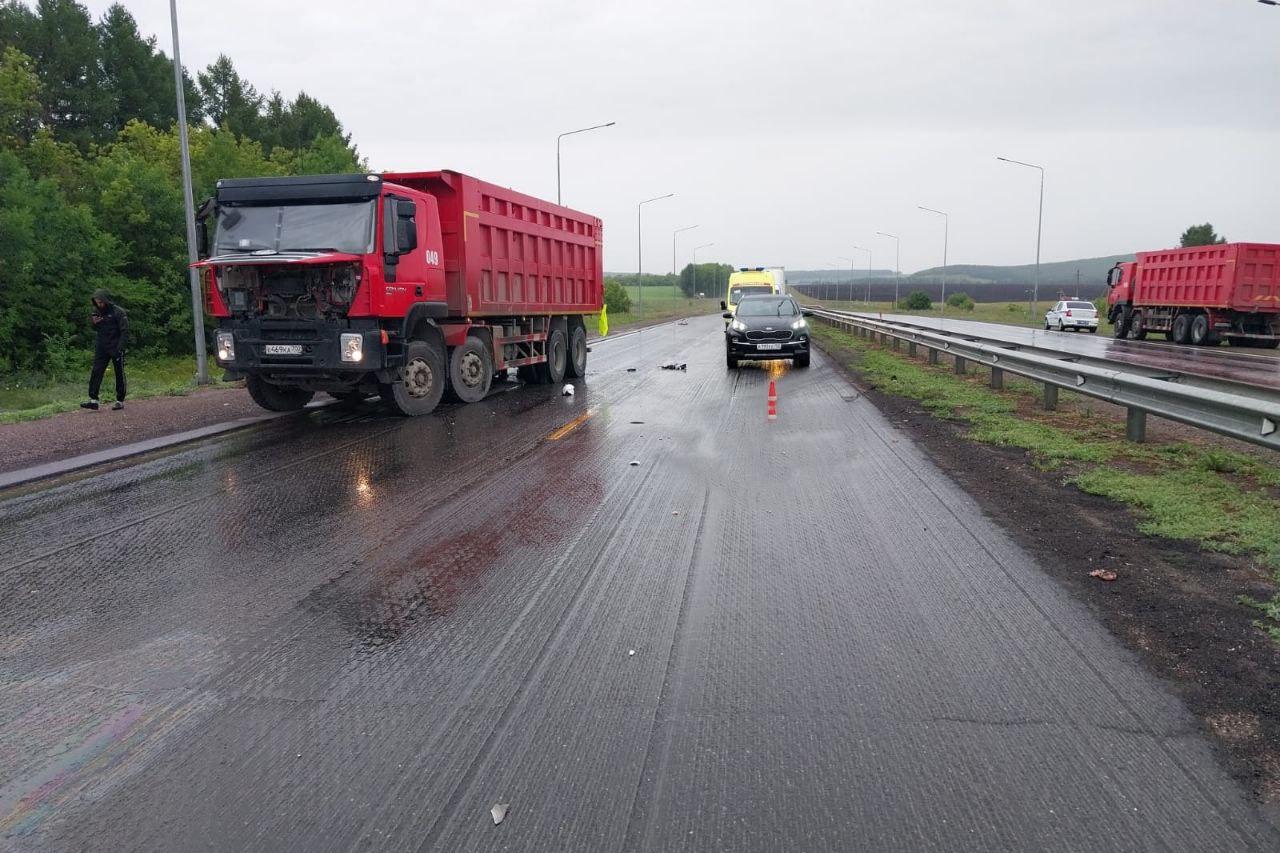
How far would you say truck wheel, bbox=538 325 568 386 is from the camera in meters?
17.8

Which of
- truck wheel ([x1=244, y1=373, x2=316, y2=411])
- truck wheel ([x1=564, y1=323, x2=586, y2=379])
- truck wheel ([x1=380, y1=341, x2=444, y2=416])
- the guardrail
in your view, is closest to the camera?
the guardrail

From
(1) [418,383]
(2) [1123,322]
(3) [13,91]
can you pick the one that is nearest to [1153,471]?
(1) [418,383]

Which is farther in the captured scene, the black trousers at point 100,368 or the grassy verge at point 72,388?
the grassy verge at point 72,388

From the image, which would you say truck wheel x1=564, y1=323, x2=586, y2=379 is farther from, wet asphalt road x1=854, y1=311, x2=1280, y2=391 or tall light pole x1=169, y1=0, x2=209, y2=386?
wet asphalt road x1=854, y1=311, x2=1280, y2=391

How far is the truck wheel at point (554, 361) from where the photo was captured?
17825 millimetres

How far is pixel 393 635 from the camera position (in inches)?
180

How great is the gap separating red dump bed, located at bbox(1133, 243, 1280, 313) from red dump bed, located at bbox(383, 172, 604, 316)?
22.3 meters

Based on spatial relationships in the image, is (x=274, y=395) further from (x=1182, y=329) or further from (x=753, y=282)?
(x=1182, y=329)

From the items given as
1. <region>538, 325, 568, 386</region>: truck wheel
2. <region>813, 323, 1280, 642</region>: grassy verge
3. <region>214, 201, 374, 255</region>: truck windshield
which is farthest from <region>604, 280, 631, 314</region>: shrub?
<region>214, 201, 374, 255</region>: truck windshield

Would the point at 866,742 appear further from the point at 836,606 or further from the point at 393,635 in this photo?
the point at 393,635

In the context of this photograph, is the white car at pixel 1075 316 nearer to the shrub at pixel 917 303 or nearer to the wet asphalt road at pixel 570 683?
the wet asphalt road at pixel 570 683

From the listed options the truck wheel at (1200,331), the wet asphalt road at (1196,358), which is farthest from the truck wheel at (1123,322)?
the truck wheel at (1200,331)

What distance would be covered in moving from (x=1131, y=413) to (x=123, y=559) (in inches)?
382

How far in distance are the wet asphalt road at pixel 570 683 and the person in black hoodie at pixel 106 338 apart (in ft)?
20.6
